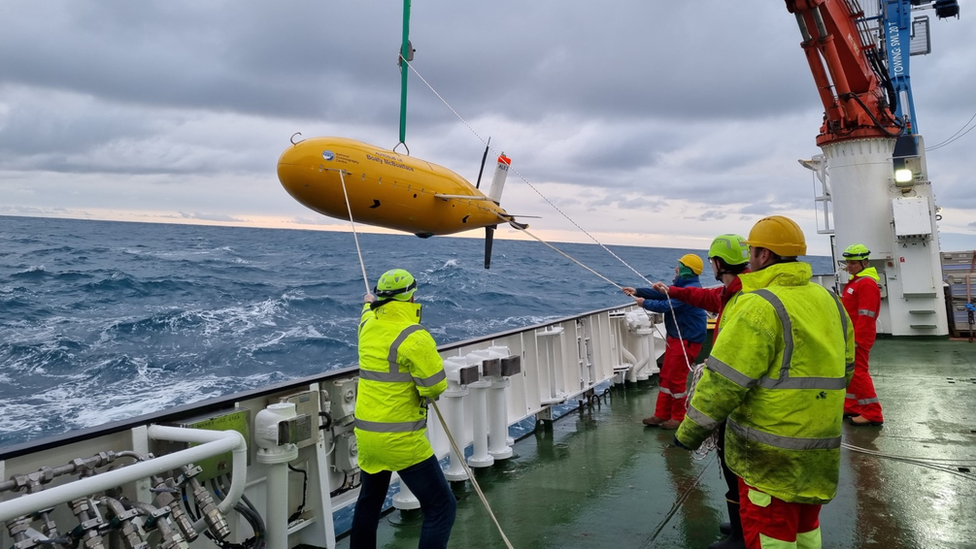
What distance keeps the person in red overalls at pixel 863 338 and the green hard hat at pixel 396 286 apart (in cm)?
496

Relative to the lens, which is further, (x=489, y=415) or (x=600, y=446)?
(x=600, y=446)

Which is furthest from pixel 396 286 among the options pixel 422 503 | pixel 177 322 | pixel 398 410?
pixel 177 322

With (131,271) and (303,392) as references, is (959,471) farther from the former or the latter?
(131,271)

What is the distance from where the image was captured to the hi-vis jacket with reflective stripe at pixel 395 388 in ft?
10.2

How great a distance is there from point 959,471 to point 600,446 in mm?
2852

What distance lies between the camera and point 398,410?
10.3 ft

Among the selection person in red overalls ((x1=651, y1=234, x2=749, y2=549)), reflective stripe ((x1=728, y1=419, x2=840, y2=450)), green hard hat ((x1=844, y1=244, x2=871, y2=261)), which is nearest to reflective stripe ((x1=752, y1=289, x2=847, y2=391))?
reflective stripe ((x1=728, y1=419, x2=840, y2=450))

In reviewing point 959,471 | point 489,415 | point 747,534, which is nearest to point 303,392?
point 489,415

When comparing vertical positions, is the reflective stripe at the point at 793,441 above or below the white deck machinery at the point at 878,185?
below

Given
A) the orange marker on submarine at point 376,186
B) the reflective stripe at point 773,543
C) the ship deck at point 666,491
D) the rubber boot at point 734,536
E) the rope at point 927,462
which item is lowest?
the rope at point 927,462

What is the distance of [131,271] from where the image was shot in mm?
28094

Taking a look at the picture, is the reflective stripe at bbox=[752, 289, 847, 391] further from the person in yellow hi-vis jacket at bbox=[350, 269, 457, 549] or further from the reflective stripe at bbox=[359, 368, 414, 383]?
the reflective stripe at bbox=[359, 368, 414, 383]

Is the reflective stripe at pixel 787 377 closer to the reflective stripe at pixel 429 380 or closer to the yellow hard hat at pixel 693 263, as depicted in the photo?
the reflective stripe at pixel 429 380

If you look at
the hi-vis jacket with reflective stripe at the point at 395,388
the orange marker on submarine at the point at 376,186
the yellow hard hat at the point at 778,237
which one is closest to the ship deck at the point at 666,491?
the hi-vis jacket with reflective stripe at the point at 395,388
